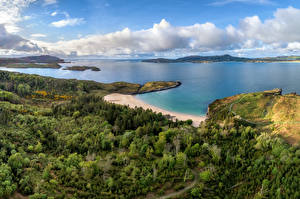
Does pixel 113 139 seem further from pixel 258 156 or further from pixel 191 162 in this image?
pixel 258 156

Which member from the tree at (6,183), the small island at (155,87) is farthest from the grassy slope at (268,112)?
the tree at (6,183)

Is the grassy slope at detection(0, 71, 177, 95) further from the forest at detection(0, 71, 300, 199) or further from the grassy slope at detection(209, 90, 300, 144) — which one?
the forest at detection(0, 71, 300, 199)

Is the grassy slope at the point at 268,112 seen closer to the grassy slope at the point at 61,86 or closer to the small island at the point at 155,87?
the small island at the point at 155,87

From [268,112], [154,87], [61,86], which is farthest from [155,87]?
[268,112]

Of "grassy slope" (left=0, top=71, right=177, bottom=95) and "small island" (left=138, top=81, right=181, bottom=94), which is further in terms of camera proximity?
"small island" (left=138, top=81, right=181, bottom=94)

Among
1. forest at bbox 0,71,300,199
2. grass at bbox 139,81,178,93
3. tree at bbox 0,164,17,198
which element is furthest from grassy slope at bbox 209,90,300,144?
tree at bbox 0,164,17,198

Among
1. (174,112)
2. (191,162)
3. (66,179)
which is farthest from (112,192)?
(174,112)

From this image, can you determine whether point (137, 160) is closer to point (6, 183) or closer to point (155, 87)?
point (6, 183)
